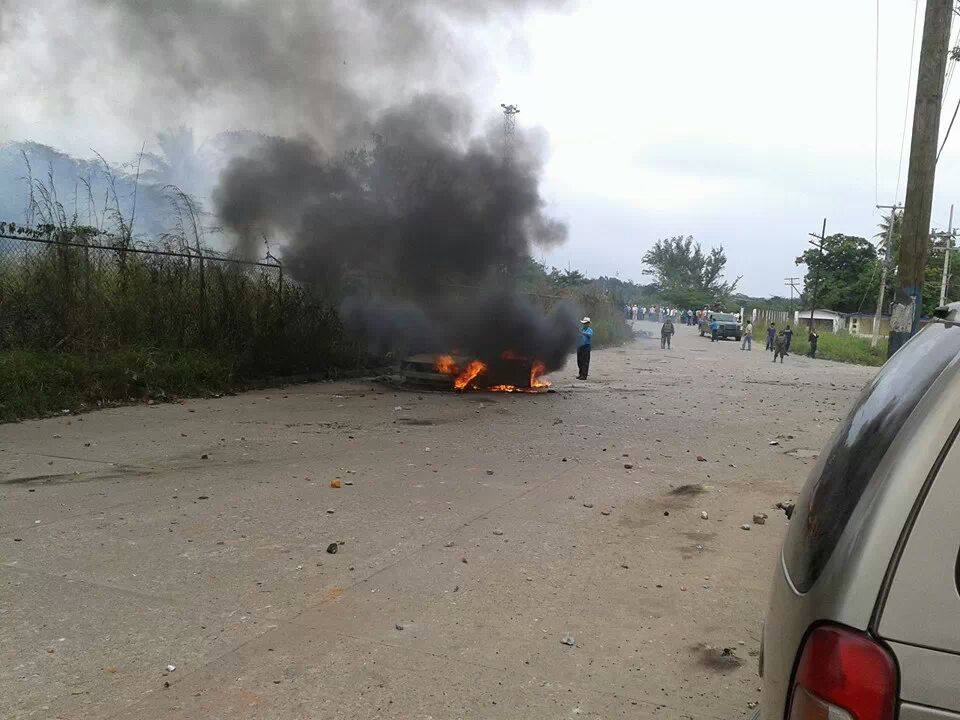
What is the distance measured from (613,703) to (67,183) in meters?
16.2

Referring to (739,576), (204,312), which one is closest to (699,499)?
(739,576)

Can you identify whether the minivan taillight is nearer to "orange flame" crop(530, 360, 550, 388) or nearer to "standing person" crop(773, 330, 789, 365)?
"orange flame" crop(530, 360, 550, 388)

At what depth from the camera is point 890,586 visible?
55.9 inches

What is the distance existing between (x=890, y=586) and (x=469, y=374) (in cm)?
1284

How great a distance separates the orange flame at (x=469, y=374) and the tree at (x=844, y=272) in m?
49.6

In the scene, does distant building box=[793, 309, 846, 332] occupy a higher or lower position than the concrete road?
higher

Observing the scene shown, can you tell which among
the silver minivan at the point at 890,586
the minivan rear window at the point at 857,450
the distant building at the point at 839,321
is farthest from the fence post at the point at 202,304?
the distant building at the point at 839,321

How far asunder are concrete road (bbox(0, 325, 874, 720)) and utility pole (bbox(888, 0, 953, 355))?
1.99 meters

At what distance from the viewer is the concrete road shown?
10.4 feet

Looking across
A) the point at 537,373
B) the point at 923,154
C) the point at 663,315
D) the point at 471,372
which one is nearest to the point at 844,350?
the point at 537,373

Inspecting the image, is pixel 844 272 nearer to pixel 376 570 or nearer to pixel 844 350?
pixel 844 350

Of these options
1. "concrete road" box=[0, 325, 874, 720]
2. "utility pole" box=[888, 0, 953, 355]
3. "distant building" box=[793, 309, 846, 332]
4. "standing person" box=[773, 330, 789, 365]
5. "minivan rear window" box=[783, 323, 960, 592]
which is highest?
"utility pole" box=[888, 0, 953, 355]

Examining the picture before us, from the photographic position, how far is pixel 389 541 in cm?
509

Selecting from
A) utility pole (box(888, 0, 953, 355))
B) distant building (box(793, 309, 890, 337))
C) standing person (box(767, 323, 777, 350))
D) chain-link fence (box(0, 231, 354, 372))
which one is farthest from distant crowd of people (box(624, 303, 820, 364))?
utility pole (box(888, 0, 953, 355))
